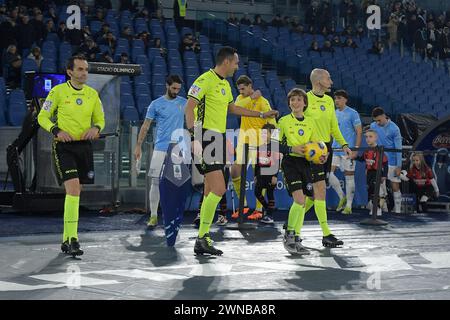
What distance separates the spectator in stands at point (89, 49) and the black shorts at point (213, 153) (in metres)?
11.3

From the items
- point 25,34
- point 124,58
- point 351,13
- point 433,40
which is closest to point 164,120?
point 124,58

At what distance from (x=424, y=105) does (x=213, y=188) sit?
19.4 m

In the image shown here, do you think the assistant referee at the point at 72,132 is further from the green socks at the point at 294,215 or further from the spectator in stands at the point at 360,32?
the spectator in stands at the point at 360,32

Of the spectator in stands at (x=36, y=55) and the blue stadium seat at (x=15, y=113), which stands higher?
the spectator in stands at (x=36, y=55)

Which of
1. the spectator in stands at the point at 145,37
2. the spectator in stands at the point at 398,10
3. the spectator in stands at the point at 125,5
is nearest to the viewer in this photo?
the spectator in stands at the point at 145,37

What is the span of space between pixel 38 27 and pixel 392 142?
9.49m

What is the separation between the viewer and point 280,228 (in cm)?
1234

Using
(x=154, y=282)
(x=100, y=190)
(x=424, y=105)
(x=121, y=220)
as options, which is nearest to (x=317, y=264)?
(x=154, y=282)

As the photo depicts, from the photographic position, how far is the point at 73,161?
9.21 meters

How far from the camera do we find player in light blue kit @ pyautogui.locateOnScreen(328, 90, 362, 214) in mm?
15094

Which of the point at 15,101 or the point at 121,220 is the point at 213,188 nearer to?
the point at 121,220

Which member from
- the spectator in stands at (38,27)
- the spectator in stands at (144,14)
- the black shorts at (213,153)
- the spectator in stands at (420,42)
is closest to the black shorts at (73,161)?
the black shorts at (213,153)

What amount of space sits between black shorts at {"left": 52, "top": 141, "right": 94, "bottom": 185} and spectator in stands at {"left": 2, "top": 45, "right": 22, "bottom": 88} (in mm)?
10965

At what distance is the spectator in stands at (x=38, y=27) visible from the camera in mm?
21188
